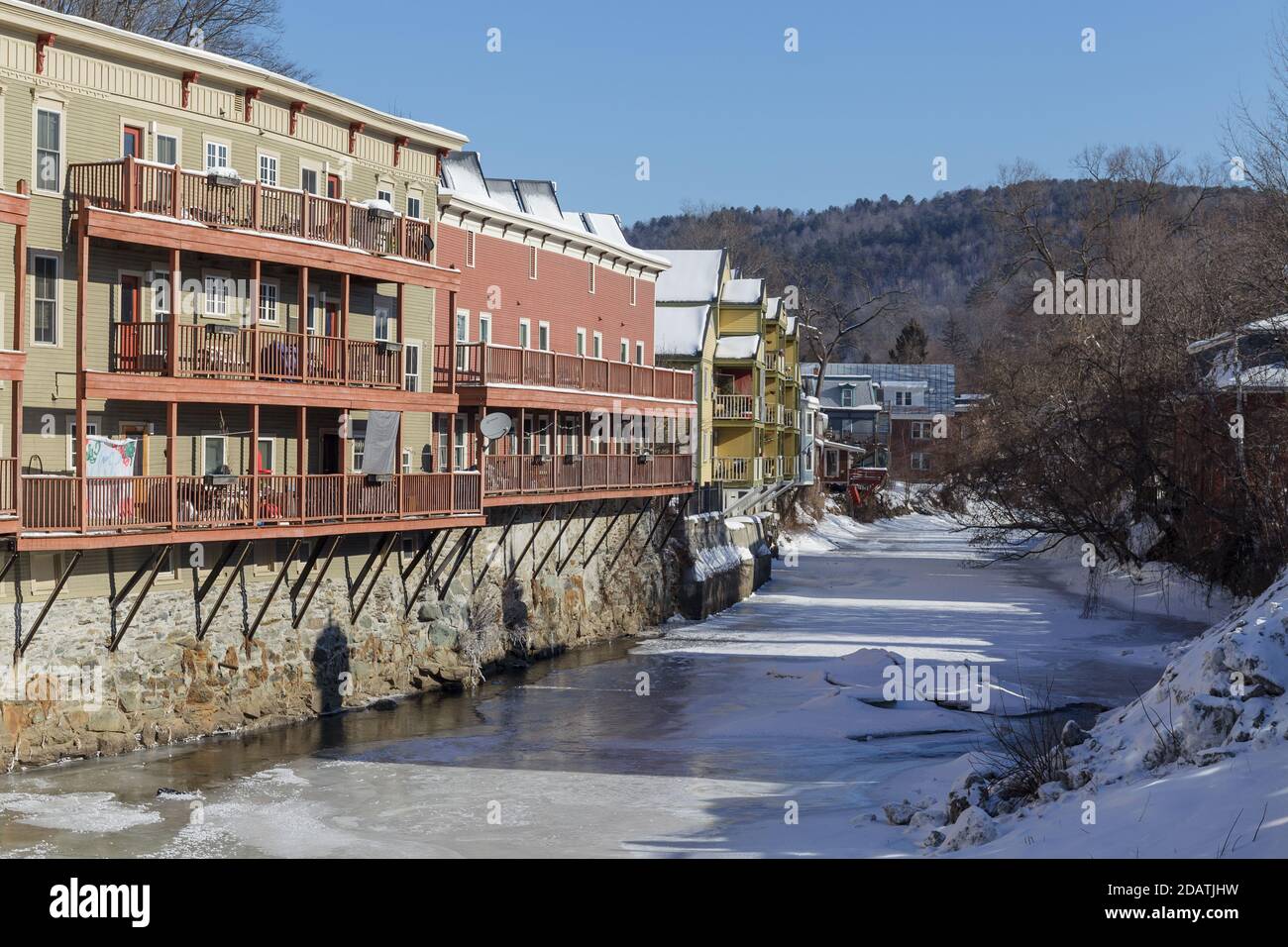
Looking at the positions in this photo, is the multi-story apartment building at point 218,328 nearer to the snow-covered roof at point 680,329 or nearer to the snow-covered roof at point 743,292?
the snow-covered roof at point 680,329

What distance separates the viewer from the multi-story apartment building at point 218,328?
965 inches

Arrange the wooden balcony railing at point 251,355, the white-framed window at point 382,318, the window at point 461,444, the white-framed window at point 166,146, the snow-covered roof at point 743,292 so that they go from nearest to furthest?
1. the wooden balcony railing at point 251,355
2. the white-framed window at point 166,146
3. the white-framed window at point 382,318
4. the window at point 461,444
5. the snow-covered roof at point 743,292

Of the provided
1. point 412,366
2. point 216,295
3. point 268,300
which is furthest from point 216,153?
point 412,366

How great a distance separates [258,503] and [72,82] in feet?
27.3

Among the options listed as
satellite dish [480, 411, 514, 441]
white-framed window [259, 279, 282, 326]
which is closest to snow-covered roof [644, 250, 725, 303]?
satellite dish [480, 411, 514, 441]

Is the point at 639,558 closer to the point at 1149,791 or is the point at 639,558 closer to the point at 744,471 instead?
the point at 744,471

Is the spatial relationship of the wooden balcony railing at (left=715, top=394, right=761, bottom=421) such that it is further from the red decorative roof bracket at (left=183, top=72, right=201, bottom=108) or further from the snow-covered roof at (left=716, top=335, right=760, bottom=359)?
the red decorative roof bracket at (left=183, top=72, right=201, bottom=108)

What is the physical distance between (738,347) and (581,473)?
22.0m

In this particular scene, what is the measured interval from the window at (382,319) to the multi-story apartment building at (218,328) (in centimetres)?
6

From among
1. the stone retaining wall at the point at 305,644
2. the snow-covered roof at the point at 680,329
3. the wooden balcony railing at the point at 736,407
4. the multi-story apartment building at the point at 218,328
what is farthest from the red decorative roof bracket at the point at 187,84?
the wooden balcony railing at the point at 736,407

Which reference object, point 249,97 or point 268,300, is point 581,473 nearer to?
point 268,300

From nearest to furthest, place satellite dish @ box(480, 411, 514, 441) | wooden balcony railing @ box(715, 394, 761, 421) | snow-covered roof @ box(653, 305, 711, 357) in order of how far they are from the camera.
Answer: satellite dish @ box(480, 411, 514, 441), snow-covered roof @ box(653, 305, 711, 357), wooden balcony railing @ box(715, 394, 761, 421)

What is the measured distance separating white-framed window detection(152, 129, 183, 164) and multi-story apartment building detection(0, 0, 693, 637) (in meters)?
0.04

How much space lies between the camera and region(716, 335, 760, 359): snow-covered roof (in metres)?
59.2
